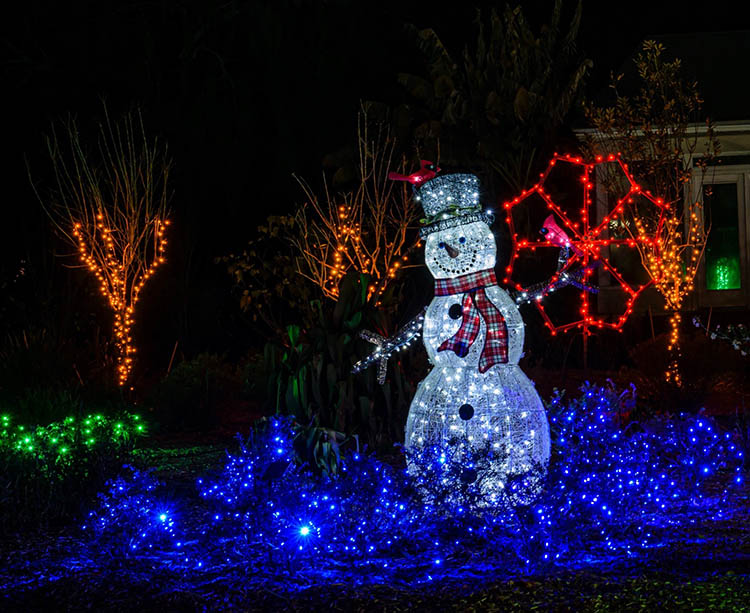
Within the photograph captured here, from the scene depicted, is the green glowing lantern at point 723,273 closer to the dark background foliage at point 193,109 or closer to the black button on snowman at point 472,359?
the dark background foliage at point 193,109

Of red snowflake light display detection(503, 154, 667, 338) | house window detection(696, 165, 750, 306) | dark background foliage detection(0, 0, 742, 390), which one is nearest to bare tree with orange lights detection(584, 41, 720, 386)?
red snowflake light display detection(503, 154, 667, 338)

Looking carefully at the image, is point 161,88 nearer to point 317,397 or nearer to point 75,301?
point 75,301

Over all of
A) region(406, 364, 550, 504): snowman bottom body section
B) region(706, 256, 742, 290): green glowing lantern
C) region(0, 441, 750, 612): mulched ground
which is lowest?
region(0, 441, 750, 612): mulched ground

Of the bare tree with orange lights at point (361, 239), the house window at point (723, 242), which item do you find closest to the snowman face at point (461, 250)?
the bare tree with orange lights at point (361, 239)

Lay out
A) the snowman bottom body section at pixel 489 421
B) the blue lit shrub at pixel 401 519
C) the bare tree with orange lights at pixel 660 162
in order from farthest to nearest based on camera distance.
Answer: the bare tree with orange lights at pixel 660 162
the snowman bottom body section at pixel 489 421
the blue lit shrub at pixel 401 519

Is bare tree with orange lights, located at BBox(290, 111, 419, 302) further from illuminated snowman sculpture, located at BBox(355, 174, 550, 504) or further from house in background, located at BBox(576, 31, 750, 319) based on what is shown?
illuminated snowman sculpture, located at BBox(355, 174, 550, 504)

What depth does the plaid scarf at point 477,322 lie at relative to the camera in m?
5.17

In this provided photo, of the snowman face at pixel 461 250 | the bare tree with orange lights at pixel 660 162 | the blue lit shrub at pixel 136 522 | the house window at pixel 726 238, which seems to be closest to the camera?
the blue lit shrub at pixel 136 522

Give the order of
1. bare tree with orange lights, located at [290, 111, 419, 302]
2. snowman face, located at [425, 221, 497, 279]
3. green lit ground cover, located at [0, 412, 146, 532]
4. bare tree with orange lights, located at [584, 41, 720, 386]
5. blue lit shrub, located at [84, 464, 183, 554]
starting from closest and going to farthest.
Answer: blue lit shrub, located at [84, 464, 183, 554] < snowman face, located at [425, 221, 497, 279] < green lit ground cover, located at [0, 412, 146, 532] < bare tree with orange lights, located at [584, 41, 720, 386] < bare tree with orange lights, located at [290, 111, 419, 302]

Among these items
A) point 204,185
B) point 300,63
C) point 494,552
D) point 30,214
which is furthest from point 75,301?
point 494,552

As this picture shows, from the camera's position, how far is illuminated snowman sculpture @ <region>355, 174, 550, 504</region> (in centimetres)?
515

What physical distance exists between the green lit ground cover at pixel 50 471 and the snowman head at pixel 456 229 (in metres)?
2.67

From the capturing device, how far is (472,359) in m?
5.27

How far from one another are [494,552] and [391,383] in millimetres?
3371
